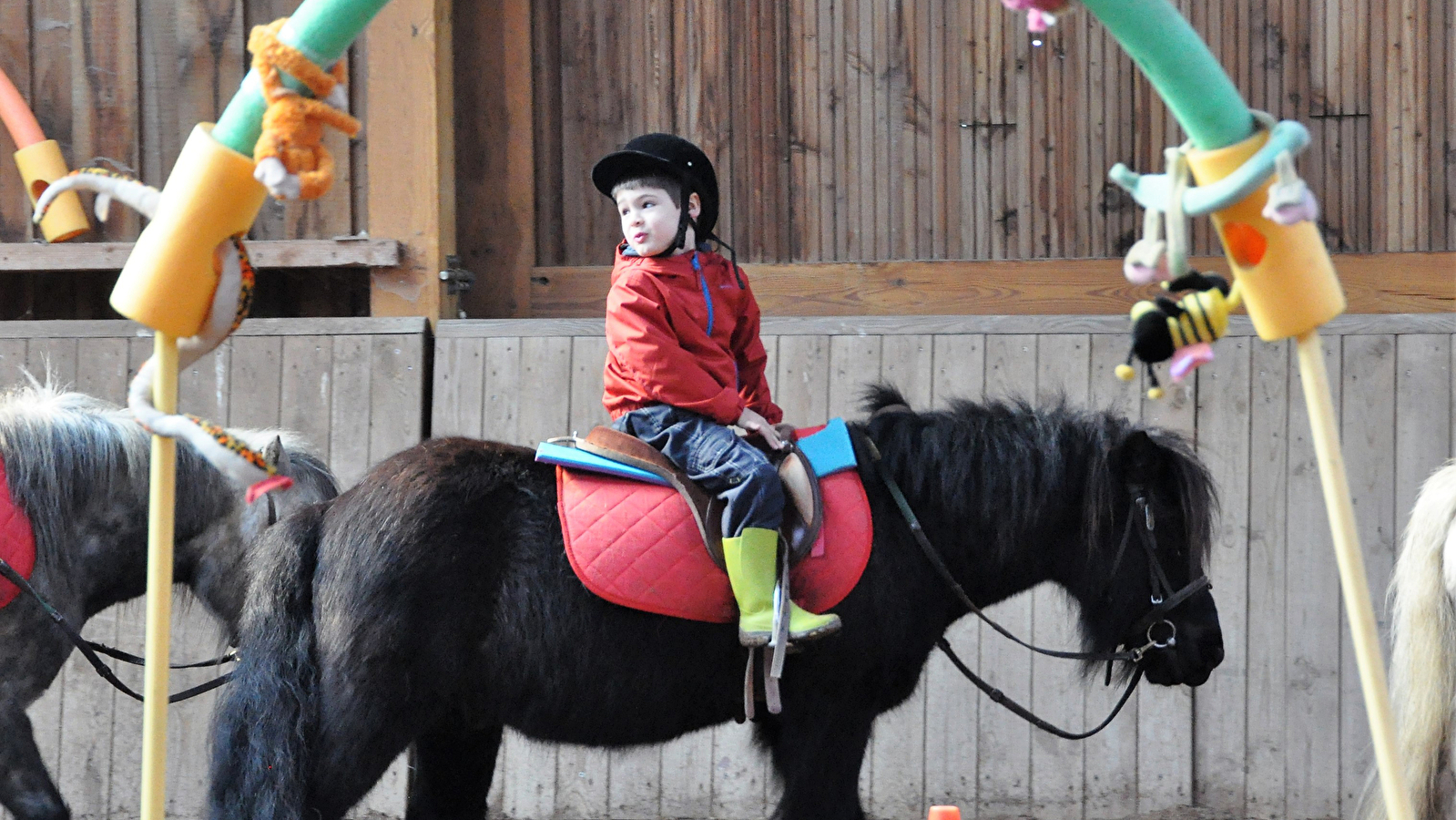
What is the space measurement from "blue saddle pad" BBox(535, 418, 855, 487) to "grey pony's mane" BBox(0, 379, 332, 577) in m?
1.24

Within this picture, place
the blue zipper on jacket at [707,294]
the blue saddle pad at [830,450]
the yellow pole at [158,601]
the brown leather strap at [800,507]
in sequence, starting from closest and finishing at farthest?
the yellow pole at [158,601] < the brown leather strap at [800,507] < the blue saddle pad at [830,450] < the blue zipper on jacket at [707,294]

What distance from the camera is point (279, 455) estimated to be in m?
3.83

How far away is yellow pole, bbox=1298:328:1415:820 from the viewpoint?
5.14 feet

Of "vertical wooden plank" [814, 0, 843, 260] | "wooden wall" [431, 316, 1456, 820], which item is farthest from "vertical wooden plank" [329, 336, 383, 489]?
"vertical wooden plank" [814, 0, 843, 260]

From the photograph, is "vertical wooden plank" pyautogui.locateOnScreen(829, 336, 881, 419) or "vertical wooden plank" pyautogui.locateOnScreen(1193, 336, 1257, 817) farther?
"vertical wooden plank" pyautogui.locateOnScreen(829, 336, 881, 419)

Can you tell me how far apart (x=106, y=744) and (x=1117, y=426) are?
4.20 meters

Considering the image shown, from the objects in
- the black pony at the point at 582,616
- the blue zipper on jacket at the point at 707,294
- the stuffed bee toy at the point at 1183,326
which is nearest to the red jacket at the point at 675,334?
the blue zipper on jacket at the point at 707,294

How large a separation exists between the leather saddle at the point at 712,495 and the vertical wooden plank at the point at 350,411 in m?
2.34

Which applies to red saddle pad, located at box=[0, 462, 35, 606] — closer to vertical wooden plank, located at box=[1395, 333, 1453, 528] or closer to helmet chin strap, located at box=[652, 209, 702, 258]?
helmet chin strap, located at box=[652, 209, 702, 258]

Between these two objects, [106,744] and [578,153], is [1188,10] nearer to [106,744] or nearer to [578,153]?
[578,153]

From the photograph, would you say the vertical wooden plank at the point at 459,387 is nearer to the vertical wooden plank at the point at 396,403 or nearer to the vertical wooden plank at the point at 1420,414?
the vertical wooden plank at the point at 396,403

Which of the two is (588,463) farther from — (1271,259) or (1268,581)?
(1268,581)

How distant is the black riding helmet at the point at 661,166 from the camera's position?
10.8 feet

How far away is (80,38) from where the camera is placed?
A: 18.4 ft
